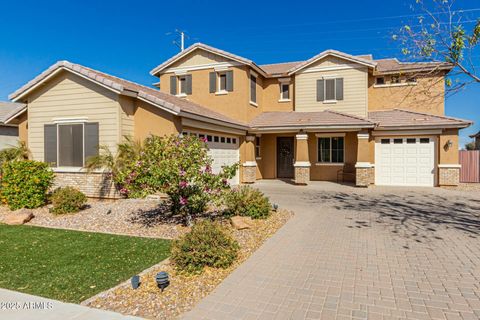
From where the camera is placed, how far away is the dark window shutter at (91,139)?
11820 mm

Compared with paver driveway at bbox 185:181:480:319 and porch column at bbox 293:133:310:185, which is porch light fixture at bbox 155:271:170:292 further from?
porch column at bbox 293:133:310:185

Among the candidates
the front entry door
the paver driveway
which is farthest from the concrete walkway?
the front entry door

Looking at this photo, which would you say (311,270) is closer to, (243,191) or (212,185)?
(212,185)

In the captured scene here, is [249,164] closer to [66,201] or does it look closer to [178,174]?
[66,201]

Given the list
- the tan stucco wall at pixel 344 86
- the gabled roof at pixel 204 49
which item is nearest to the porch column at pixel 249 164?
the tan stucco wall at pixel 344 86

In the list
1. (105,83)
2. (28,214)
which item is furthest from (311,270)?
(105,83)

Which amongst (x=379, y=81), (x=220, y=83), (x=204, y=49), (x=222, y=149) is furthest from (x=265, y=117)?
(x=379, y=81)

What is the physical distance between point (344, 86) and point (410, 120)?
408 cm

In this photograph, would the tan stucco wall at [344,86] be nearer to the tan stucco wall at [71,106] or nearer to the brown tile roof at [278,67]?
the brown tile roof at [278,67]

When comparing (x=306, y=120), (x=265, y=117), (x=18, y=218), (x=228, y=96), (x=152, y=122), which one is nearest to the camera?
(x=18, y=218)

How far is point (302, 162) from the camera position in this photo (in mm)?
16656

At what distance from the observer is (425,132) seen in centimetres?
1602

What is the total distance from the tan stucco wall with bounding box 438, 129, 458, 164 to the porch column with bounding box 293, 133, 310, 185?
6989 mm

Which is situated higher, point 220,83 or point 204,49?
point 204,49
